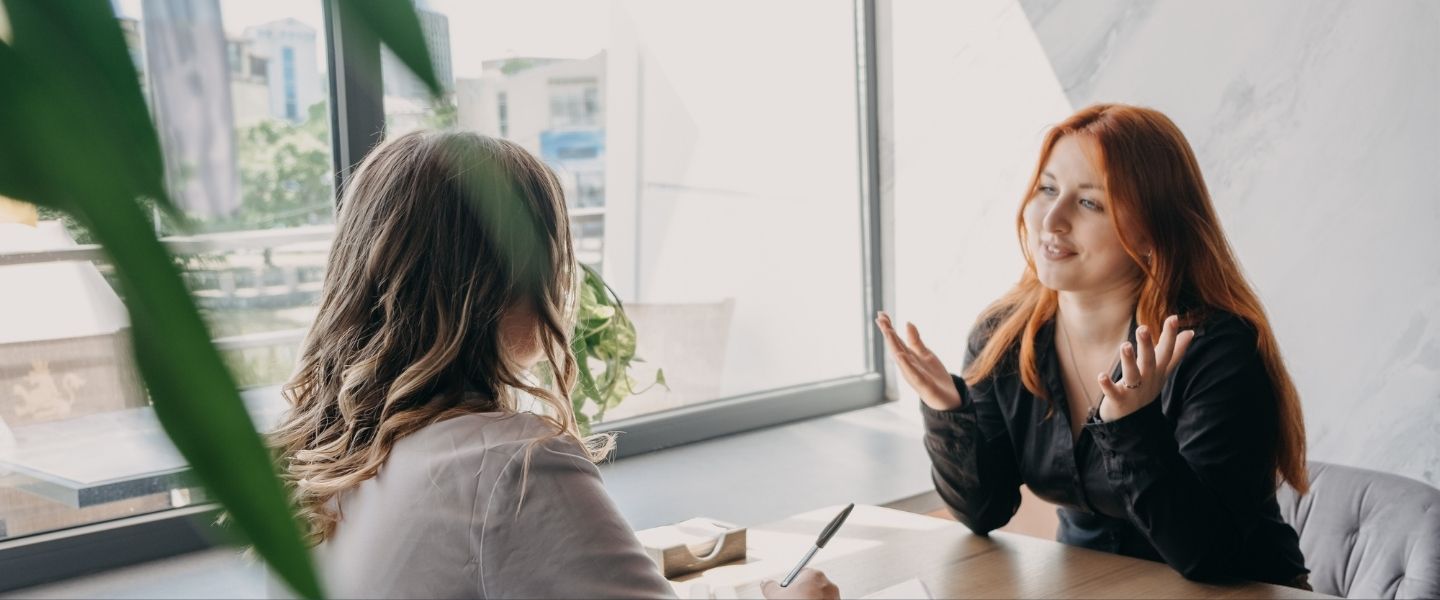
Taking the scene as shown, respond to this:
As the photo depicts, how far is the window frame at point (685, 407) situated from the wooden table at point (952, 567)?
34.7 inches

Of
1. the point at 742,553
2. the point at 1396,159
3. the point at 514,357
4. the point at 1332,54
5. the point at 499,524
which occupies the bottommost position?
the point at 742,553

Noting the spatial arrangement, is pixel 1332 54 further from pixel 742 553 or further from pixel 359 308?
pixel 359 308

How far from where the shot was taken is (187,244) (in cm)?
15

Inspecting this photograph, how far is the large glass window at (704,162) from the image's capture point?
9.49ft

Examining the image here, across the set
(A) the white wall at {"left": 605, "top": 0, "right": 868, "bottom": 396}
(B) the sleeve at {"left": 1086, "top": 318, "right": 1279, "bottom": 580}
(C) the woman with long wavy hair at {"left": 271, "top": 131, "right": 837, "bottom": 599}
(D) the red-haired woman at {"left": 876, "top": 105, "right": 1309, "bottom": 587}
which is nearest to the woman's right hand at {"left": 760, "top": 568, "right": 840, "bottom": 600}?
(C) the woman with long wavy hair at {"left": 271, "top": 131, "right": 837, "bottom": 599}

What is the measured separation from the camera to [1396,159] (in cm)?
249

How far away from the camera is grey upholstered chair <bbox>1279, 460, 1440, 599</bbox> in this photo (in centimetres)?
183

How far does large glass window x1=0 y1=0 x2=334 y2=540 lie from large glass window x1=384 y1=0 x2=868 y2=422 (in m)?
0.48

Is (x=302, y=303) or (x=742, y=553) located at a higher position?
(x=302, y=303)

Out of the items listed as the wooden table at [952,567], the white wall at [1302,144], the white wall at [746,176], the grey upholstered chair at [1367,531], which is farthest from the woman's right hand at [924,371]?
the white wall at [746,176]

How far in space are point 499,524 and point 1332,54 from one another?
217 centimetres

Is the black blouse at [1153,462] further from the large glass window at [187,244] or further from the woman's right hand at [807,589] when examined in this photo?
the large glass window at [187,244]

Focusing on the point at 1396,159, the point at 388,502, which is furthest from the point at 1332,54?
Answer: the point at 388,502

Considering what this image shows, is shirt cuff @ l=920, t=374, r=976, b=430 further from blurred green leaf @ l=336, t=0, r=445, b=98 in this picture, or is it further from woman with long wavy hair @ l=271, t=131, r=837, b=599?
blurred green leaf @ l=336, t=0, r=445, b=98
